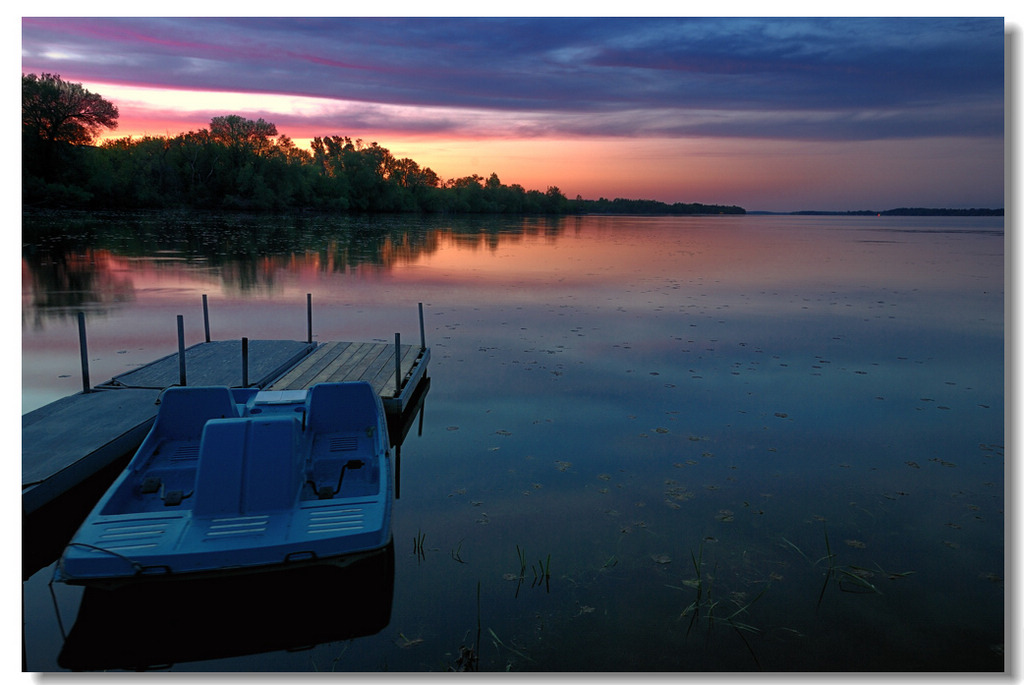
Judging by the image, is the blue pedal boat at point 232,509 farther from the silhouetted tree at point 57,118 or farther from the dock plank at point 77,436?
the silhouetted tree at point 57,118

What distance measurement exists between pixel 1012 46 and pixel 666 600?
585 centimetres

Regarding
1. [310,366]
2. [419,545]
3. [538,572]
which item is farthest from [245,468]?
[310,366]

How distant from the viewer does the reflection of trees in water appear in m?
24.3

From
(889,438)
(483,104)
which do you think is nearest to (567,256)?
(483,104)

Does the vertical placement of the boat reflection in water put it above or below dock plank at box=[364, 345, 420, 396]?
below

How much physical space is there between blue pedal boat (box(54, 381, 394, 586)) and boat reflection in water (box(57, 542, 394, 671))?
0.26 metres

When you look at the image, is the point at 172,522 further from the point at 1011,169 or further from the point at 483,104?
the point at 483,104

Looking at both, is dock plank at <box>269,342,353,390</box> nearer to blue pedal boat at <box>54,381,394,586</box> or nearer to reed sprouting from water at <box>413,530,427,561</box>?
blue pedal boat at <box>54,381,394,586</box>

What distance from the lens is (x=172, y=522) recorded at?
19.7 feet

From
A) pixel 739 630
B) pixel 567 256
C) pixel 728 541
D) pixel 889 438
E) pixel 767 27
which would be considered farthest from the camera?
pixel 567 256

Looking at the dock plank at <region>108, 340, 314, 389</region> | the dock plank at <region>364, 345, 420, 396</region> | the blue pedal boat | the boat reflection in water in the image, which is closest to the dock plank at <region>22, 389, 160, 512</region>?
the dock plank at <region>108, 340, 314, 389</region>

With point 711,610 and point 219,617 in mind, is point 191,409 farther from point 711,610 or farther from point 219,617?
point 711,610

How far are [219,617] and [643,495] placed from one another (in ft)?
17.2
